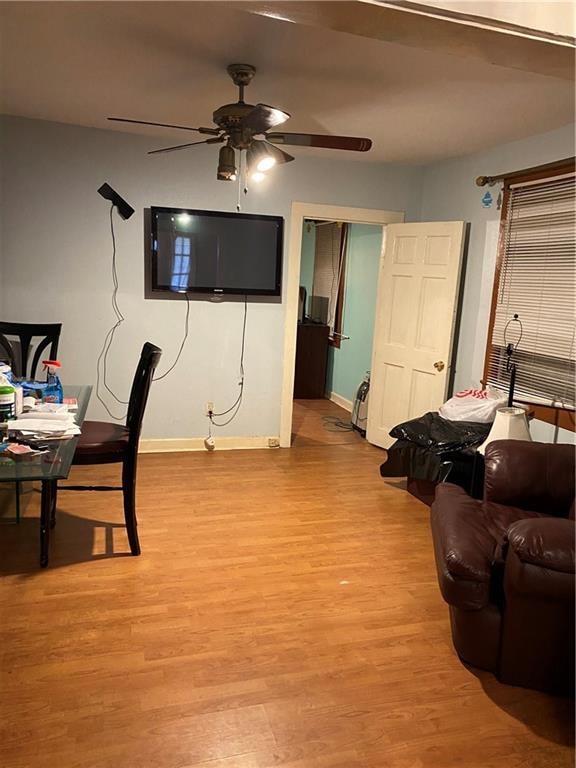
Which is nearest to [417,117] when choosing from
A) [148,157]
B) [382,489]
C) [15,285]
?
[148,157]

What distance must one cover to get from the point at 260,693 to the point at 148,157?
12.0 ft

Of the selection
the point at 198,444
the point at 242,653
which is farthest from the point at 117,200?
the point at 242,653

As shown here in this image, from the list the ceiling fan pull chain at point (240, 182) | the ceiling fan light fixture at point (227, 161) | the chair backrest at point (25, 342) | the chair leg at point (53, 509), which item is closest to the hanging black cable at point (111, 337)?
the chair backrest at point (25, 342)

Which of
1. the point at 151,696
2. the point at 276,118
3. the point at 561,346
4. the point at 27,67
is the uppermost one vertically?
the point at 27,67

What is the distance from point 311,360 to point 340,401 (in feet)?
2.06

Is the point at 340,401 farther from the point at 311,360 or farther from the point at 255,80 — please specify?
the point at 255,80

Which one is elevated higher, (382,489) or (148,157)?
(148,157)

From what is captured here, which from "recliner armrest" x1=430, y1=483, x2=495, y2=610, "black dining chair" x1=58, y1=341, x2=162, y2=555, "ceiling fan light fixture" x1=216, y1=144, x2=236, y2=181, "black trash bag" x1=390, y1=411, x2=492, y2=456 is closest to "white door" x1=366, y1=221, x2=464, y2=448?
"black trash bag" x1=390, y1=411, x2=492, y2=456

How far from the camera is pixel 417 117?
→ 3314mm

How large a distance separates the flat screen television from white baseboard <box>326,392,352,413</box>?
2153 mm

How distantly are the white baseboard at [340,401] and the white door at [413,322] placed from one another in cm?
122

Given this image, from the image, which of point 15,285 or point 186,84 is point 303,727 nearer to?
point 186,84

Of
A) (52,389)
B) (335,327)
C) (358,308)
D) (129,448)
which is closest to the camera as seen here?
(129,448)

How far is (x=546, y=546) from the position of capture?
184cm
